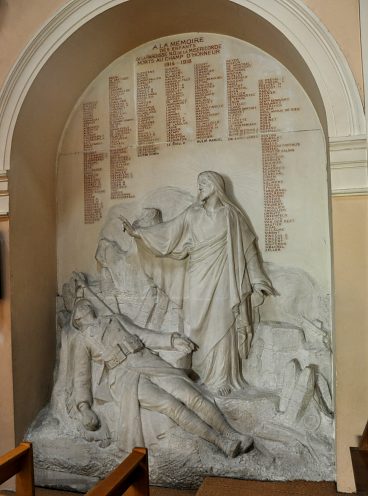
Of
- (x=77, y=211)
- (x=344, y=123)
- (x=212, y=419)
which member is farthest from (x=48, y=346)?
(x=344, y=123)

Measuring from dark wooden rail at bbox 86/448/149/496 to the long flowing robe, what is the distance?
5.06ft

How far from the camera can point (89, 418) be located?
12.0ft

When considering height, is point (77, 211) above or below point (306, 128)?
below

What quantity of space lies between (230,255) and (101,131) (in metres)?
1.72

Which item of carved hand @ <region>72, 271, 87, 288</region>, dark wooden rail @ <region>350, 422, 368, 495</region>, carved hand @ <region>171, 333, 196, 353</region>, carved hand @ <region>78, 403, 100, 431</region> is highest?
carved hand @ <region>72, 271, 87, 288</region>

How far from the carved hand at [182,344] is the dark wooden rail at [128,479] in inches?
60.4

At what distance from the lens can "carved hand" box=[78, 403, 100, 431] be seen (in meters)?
3.66

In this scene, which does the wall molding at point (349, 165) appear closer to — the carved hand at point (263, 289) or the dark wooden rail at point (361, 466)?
the carved hand at point (263, 289)

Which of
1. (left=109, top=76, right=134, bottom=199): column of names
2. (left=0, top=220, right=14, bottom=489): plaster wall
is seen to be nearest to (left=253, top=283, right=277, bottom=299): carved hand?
(left=109, top=76, right=134, bottom=199): column of names

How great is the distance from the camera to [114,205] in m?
4.30

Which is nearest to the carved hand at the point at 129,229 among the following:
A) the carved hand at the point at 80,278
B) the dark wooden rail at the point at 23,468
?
the carved hand at the point at 80,278

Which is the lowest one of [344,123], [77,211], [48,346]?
[48,346]

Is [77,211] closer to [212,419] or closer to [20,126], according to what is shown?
[20,126]

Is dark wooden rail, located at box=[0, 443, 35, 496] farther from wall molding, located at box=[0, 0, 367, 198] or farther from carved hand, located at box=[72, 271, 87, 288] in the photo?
wall molding, located at box=[0, 0, 367, 198]
